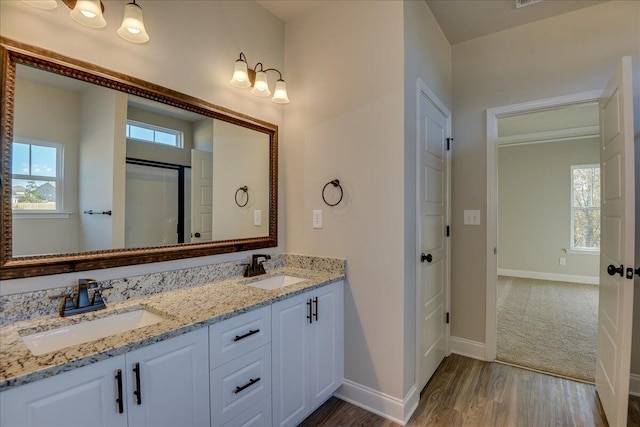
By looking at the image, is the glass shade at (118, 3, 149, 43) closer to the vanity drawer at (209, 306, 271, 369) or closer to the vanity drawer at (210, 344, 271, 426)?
the vanity drawer at (209, 306, 271, 369)

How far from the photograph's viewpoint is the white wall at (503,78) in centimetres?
224

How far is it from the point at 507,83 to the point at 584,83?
0.51 m

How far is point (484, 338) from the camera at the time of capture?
8.75ft

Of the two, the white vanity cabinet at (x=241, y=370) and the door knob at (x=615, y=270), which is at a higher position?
the door knob at (x=615, y=270)

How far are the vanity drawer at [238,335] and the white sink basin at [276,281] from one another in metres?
0.49

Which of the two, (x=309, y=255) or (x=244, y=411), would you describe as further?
(x=309, y=255)

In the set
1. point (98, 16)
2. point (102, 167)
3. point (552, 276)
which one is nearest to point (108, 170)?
point (102, 167)

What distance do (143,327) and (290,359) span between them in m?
0.82

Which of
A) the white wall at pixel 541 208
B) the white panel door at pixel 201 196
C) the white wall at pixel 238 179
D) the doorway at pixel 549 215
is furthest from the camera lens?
the white wall at pixel 541 208

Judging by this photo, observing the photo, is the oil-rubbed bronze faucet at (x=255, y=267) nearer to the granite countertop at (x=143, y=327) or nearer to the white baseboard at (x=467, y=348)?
the granite countertop at (x=143, y=327)

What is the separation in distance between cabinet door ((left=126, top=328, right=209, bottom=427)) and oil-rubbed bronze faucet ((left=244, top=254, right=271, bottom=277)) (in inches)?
29.2

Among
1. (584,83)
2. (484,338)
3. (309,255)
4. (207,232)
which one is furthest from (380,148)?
(484,338)

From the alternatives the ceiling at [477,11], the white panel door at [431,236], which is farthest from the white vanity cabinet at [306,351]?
the ceiling at [477,11]

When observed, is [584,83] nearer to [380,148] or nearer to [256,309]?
[380,148]
